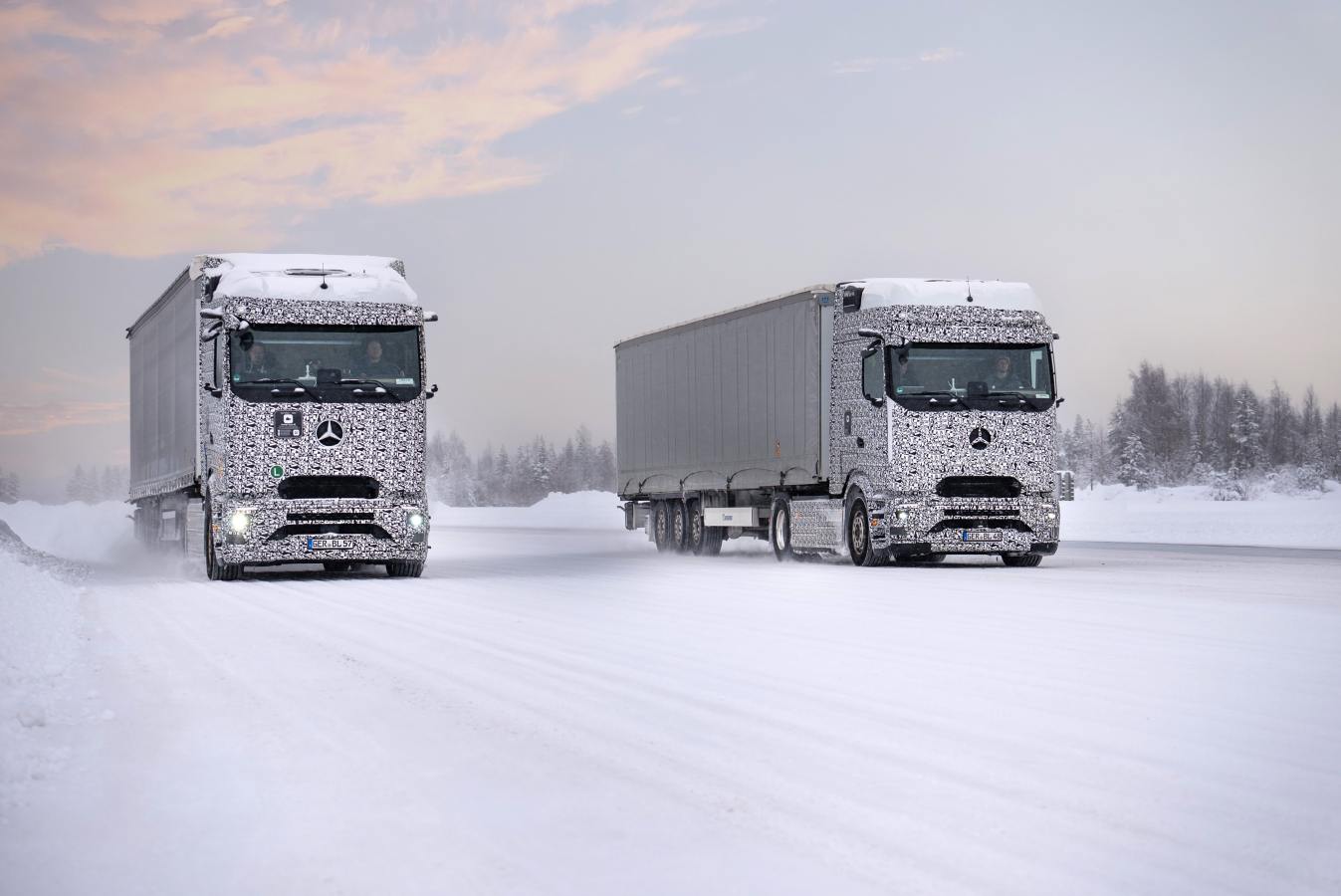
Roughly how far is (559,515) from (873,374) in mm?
51014

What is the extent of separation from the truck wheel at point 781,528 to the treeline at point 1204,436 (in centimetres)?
7331

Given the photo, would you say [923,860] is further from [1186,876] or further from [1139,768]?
[1139,768]

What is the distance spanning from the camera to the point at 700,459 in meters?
29.1

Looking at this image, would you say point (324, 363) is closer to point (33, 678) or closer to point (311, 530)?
point (311, 530)

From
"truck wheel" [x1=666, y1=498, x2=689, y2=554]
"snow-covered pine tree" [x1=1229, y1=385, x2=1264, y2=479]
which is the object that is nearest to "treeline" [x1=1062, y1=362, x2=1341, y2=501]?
"snow-covered pine tree" [x1=1229, y1=385, x2=1264, y2=479]

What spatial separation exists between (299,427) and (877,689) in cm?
1306

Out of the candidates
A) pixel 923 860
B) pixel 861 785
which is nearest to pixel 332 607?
pixel 861 785

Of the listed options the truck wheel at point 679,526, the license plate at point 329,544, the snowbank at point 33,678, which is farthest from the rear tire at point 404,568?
the truck wheel at point 679,526

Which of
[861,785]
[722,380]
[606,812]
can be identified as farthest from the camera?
[722,380]

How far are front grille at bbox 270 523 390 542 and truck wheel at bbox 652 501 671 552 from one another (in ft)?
35.2

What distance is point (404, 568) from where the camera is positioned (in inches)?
883

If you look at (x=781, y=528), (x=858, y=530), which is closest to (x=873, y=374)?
(x=858, y=530)

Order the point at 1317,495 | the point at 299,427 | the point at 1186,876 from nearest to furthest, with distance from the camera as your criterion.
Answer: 1. the point at 1186,876
2. the point at 299,427
3. the point at 1317,495

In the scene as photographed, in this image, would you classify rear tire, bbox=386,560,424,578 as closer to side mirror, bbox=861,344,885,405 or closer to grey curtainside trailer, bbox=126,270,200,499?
grey curtainside trailer, bbox=126,270,200,499
